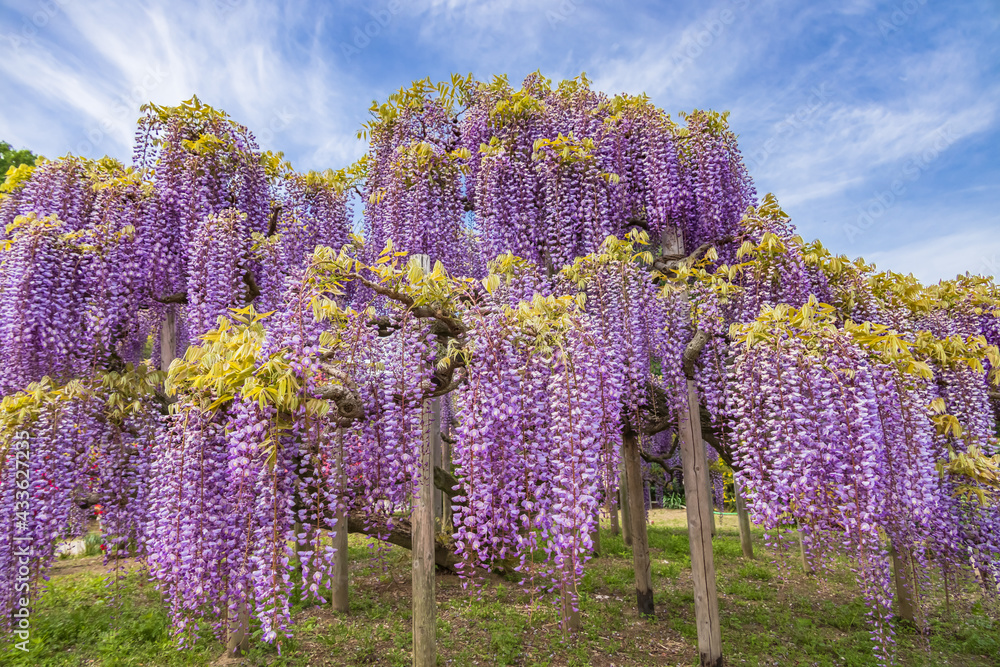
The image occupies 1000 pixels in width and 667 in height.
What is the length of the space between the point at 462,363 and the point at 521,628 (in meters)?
3.64

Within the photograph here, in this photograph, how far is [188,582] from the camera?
311 cm

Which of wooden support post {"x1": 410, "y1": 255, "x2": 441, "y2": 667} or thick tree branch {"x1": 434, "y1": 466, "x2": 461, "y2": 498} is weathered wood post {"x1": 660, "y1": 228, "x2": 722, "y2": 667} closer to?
wooden support post {"x1": 410, "y1": 255, "x2": 441, "y2": 667}

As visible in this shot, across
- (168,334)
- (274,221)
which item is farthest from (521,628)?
(274,221)

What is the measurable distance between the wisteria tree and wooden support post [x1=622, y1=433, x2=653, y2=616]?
0.03m

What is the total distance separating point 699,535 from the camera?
513cm

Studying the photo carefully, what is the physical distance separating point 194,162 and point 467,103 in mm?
3630

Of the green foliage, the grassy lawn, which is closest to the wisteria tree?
the grassy lawn

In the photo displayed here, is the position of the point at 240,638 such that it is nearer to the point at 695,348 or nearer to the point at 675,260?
the point at 695,348

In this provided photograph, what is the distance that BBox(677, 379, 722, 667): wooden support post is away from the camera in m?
4.97

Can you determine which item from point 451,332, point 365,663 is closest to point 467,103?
point 451,332

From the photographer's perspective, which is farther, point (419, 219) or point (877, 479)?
point (419, 219)

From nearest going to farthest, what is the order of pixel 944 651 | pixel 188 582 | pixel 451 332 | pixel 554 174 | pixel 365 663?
pixel 188 582 < pixel 451 332 < pixel 365 663 < pixel 944 651 < pixel 554 174

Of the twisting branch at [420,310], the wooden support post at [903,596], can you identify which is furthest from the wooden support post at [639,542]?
the twisting branch at [420,310]

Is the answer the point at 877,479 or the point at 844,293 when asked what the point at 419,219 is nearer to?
the point at 877,479
